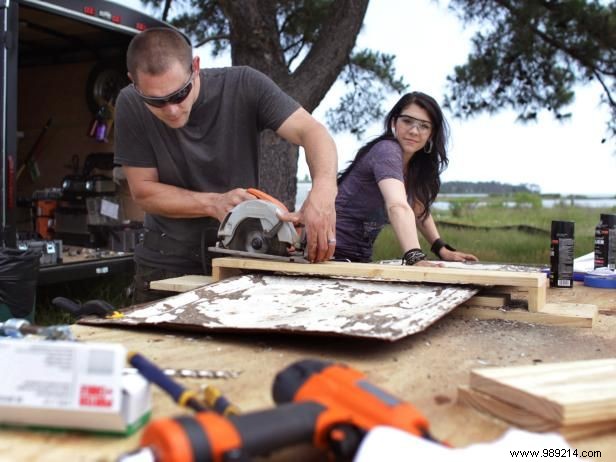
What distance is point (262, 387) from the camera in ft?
3.80

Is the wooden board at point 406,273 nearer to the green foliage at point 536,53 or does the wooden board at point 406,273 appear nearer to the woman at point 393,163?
the woman at point 393,163

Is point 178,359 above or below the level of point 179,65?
below

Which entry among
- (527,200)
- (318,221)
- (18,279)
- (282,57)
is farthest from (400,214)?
(527,200)

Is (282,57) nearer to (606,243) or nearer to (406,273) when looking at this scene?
(606,243)

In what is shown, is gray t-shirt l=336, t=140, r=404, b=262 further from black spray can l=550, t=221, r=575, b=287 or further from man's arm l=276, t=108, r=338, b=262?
black spray can l=550, t=221, r=575, b=287

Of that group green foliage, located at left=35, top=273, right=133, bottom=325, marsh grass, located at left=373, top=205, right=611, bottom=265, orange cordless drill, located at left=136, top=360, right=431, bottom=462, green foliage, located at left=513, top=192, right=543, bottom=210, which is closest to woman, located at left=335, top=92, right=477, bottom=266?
orange cordless drill, located at left=136, top=360, right=431, bottom=462

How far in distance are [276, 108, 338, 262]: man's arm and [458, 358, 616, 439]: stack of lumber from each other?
1094 millimetres

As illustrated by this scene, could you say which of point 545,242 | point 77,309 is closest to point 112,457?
point 77,309

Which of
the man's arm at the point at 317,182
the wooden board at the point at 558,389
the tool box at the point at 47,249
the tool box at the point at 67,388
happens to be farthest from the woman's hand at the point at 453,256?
the tool box at the point at 47,249

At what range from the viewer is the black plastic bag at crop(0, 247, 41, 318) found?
3.74m

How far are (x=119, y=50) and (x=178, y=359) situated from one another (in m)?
5.55

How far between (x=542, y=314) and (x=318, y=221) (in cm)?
80

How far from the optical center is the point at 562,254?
2451 millimetres

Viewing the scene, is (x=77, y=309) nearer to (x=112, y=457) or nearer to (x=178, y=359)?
(x=178, y=359)
